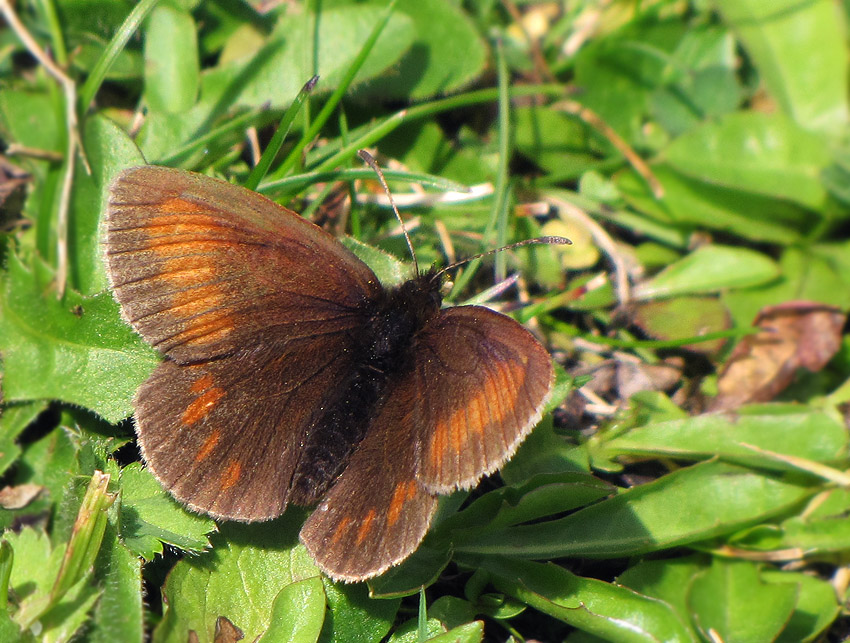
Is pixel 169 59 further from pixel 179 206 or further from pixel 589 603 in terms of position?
pixel 589 603

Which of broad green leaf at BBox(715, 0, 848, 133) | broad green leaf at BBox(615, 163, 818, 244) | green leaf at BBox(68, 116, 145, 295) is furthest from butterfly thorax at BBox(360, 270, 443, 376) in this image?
broad green leaf at BBox(715, 0, 848, 133)

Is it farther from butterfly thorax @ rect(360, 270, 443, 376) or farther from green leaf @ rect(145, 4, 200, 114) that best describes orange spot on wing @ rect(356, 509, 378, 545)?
green leaf @ rect(145, 4, 200, 114)

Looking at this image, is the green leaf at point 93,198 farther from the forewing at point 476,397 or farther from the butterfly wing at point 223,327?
the forewing at point 476,397

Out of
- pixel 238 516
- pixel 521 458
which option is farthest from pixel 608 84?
pixel 238 516

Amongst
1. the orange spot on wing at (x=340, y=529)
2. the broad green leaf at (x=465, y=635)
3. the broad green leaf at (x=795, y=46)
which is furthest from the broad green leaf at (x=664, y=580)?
the broad green leaf at (x=795, y=46)

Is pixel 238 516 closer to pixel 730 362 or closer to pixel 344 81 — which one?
pixel 344 81

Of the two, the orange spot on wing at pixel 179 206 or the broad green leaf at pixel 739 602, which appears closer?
the orange spot on wing at pixel 179 206
